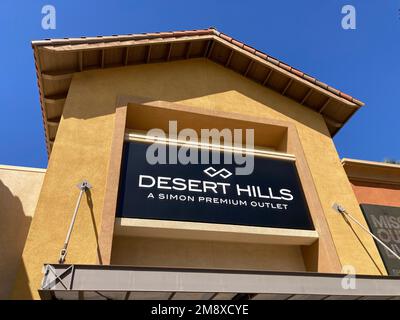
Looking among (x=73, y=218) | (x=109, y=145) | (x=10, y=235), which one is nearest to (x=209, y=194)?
(x=109, y=145)

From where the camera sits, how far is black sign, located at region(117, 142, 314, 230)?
9133mm

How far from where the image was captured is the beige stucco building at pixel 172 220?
20.9 feet

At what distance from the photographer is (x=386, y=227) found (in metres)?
11.3

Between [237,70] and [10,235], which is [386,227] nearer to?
[237,70]

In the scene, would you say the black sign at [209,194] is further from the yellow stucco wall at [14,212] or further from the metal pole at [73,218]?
the yellow stucco wall at [14,212]

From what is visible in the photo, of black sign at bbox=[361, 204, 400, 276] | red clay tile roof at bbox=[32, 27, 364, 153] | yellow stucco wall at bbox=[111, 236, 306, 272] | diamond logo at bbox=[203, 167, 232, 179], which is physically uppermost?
red clay tile roof at bbox=[32, 27, 364, 153]

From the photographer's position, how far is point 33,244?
7.33m

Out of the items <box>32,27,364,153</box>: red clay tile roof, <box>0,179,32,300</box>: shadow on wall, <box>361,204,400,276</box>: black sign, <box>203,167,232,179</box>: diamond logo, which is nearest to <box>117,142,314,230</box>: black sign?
<box>203,167,232,179</box>: diamond logo

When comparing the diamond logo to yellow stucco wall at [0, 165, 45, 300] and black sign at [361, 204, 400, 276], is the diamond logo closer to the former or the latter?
black sign at [361, 204, 400, 276]

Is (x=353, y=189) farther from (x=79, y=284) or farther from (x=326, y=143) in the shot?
(x=79, y=284)

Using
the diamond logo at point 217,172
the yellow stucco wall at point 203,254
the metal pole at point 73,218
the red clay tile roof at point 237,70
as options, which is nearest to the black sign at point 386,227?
the yellow stucco wall at point 203,254

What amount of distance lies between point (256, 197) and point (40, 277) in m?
6.42

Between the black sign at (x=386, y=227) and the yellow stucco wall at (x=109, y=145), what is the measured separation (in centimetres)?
54

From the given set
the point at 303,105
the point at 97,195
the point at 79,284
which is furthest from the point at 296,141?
the point at 79,284
